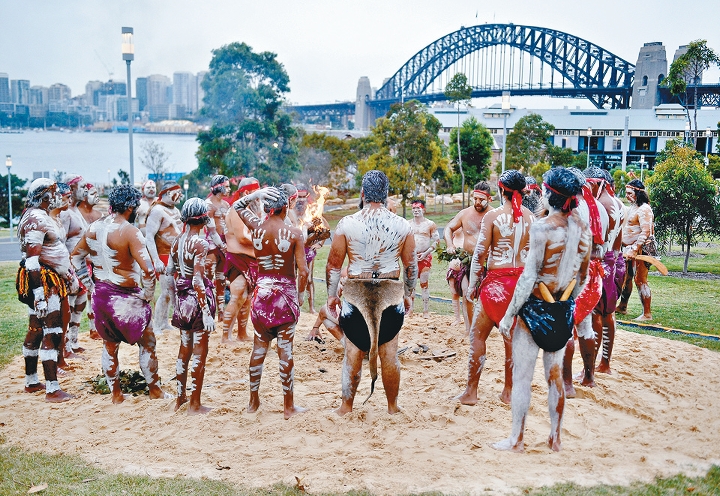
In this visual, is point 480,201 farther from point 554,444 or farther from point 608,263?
point 554,444

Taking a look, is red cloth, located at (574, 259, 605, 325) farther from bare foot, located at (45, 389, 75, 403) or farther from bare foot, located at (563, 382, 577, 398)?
bare foot, located at (45, 389, 75, 403)

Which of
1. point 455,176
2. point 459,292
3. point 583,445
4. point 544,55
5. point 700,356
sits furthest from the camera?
point 544,55

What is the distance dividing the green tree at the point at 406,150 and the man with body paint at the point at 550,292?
27.4 meters

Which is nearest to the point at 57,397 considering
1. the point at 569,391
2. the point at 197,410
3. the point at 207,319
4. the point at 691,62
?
the point at 197,410

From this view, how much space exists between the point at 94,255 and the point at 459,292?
4813mm

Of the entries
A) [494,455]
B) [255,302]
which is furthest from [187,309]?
[494,455]

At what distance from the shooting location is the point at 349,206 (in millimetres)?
43688

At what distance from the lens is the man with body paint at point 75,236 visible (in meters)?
8.14

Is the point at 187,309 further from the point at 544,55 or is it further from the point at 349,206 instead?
the point at 544,55

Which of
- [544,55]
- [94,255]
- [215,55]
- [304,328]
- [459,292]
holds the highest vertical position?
[544,55]

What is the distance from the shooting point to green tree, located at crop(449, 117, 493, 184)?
1645 inches

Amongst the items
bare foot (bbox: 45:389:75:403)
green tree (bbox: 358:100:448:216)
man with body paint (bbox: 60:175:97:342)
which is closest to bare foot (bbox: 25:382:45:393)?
bare foot (bbox: 45:389:75:403)

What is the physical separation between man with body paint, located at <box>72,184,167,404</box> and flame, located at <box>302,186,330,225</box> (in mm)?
2446

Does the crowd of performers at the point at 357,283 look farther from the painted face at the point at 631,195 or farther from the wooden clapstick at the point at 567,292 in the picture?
the painted face at the point at 631,195
